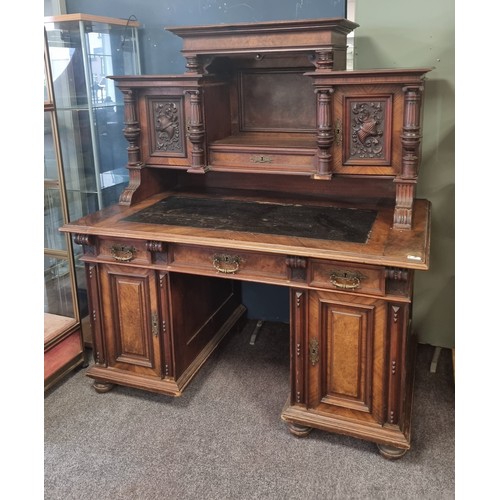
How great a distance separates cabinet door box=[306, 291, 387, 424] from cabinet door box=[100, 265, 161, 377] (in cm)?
63

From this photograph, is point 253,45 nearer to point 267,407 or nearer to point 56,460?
point 267,407

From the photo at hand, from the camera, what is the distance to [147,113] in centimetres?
219

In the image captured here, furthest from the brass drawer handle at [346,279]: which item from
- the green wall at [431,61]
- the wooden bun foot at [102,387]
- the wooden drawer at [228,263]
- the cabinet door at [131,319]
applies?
the wooden bun foot at [102,387]

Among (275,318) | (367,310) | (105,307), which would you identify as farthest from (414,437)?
(105,307)

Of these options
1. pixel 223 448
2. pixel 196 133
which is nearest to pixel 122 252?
pixel 196 133

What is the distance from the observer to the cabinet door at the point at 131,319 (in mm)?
2072

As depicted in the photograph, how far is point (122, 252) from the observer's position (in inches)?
80.0

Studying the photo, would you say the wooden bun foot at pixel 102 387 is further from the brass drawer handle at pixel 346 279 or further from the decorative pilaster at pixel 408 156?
the decorative pilaster at pixel 408 156

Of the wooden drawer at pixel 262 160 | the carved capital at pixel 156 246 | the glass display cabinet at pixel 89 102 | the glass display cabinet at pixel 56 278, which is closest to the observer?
the carved capital at pixel 156 246

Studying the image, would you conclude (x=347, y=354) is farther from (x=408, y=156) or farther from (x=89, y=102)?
(x=89, y=102)

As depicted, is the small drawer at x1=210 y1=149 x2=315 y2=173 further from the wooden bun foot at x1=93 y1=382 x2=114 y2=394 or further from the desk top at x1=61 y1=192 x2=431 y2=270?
the wooden bun foot at x1=93 y1=382 x2=114 y2=394

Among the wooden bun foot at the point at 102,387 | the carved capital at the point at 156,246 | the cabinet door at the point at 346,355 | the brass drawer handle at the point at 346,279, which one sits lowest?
the wooden bun foot at the point at 102,387

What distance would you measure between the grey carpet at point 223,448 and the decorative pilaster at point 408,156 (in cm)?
81

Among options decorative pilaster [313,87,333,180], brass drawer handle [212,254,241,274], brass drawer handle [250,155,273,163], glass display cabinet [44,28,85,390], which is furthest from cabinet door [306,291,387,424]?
glass display cabinet [44,28,85,390]
